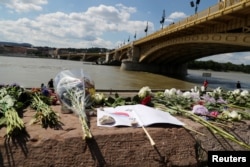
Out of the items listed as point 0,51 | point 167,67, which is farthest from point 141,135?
point 0,51

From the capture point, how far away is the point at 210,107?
3.34 m

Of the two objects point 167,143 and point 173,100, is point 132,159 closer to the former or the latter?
point 167,143

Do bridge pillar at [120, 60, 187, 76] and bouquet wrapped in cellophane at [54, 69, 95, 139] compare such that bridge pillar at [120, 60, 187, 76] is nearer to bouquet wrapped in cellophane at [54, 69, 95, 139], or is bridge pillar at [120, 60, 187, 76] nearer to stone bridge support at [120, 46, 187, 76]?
stone bridge support at [120, 46, 187, 76]

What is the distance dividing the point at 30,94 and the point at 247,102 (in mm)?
2677

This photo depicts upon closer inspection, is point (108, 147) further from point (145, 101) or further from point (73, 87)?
point (145, 101)

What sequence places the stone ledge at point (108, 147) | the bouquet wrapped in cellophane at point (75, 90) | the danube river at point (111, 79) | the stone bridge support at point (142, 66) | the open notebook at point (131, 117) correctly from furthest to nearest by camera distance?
the stone bridge support at point (142, 66) < the danube river at point (111, 79) < the bouquet wrapped in cellophane at point (75, 90) < the open notebook at point (131, 117) < the stone ledge at point (108, 147)

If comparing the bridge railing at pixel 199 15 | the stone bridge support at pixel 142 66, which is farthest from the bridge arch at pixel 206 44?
the stone bridge support at pixel 142 66

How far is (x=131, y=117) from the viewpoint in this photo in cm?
253

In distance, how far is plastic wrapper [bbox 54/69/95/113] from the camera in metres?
2.68

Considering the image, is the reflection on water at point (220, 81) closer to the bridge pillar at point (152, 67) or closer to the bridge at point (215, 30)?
the bridge pillar at point (152, 67)

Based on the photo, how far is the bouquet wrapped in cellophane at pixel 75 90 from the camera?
2.58 meters

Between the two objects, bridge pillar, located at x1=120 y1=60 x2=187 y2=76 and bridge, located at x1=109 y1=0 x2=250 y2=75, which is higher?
bridge, located at x1=109 y1=0 x2=250 y2=75

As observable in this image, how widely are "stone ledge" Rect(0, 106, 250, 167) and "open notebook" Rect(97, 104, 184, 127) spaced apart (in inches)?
2.3

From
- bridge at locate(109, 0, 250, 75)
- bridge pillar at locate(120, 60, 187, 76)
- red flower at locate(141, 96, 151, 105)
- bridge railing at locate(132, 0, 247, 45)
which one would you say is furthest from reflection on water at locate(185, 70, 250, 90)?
red flower at locate(141, 96, 151, 105)
